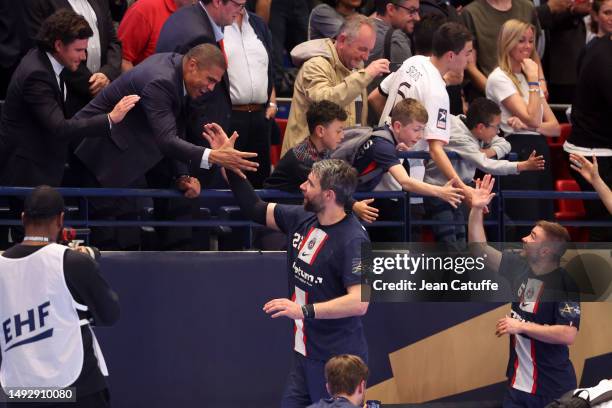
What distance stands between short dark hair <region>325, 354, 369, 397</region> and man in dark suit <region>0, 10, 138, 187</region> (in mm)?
2580

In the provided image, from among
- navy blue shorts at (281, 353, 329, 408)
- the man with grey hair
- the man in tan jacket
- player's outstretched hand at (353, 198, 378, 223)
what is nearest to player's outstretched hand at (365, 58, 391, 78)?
the man in tan jacket

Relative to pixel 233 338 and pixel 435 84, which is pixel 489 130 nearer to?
pixel 435 84

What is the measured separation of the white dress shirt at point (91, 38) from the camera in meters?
10.8

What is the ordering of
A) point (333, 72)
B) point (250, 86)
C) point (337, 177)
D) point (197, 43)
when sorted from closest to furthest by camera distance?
point (337, 177)
point (197, 43)
point (250, 86)
point (333, 72)

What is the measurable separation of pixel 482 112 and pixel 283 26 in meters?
2.95

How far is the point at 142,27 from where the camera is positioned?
11.1m

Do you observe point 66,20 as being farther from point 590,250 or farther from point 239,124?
point 590,250

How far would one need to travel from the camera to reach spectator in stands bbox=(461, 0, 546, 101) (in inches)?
480

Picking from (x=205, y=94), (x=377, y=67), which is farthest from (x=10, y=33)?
(x=377, y=67)

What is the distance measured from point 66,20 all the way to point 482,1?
435 cm

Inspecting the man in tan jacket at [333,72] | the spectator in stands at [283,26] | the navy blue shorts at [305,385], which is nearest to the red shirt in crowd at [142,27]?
the man in tan jacket at [333,72]

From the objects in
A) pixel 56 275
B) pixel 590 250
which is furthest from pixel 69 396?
pixel 590 250

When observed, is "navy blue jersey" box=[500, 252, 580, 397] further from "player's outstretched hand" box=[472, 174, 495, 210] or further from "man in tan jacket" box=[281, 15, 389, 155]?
"man in tan jacket" box=[281, 15, 389, 155]

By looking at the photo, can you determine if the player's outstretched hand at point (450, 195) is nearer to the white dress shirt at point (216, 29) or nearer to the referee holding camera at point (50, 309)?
the white dress shirt at point (216, 29)
